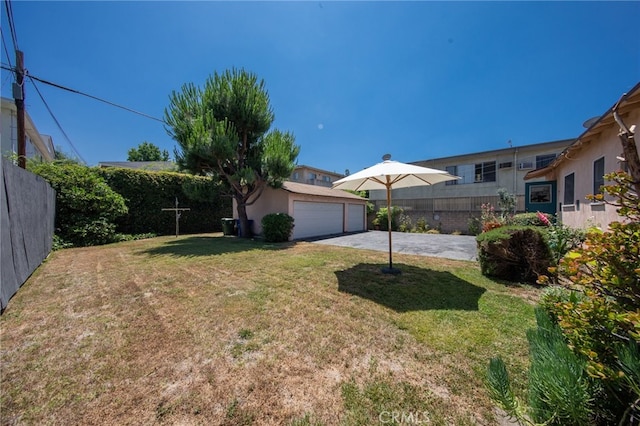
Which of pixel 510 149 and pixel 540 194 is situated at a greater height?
pixel 510 149

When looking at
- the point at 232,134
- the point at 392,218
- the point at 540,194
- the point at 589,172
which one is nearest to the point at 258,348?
the point at 589,172

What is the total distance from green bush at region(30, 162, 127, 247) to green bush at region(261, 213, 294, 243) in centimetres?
651

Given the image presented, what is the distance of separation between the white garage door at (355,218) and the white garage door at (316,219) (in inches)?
40.2

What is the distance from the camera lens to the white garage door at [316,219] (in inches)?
490

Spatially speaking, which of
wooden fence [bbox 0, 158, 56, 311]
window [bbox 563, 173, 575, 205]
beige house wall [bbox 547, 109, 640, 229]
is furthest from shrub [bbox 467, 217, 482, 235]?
wooden fence [bbox 0, 158, 56, 311]

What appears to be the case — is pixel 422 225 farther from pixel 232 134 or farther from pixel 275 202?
pixel 232 134

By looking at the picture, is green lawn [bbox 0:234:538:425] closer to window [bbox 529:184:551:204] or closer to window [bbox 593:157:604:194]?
window [bbox 593:157:604:194]

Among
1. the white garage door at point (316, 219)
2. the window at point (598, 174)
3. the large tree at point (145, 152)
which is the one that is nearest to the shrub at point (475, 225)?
the white garage door at point (316, 219)

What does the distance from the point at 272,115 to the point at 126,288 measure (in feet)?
32.8

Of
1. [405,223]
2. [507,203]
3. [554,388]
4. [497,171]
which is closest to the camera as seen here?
[554,388]

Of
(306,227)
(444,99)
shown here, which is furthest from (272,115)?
(444,99)

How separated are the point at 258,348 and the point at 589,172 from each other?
345 inches

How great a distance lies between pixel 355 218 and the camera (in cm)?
1698

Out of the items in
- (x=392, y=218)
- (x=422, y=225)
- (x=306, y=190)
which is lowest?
(x=422, y=225)
